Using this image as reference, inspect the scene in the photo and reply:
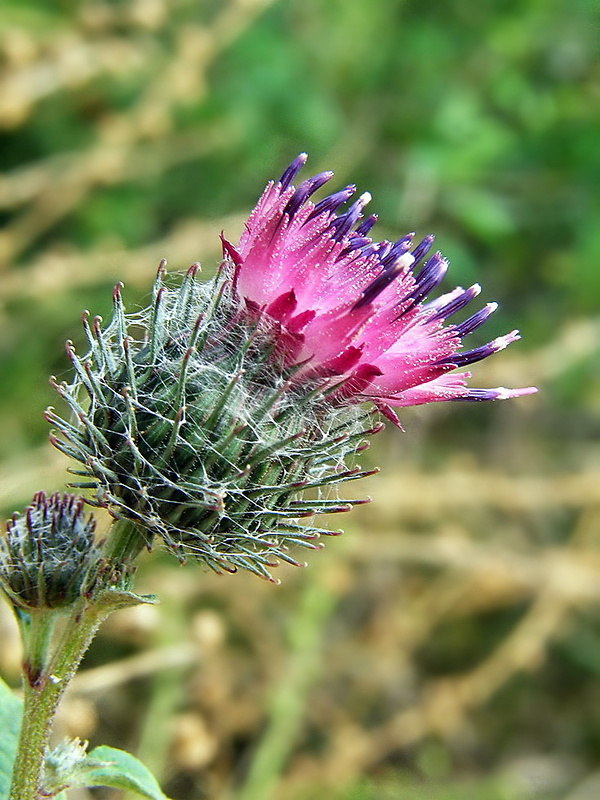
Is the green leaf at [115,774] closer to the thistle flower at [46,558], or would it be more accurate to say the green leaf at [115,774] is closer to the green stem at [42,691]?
the green stem at [42,691]

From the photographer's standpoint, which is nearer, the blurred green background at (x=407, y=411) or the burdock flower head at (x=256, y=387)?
the burdock flower head at (x=256, y=387)

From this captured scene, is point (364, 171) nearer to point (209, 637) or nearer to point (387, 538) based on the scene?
point (387, 538)

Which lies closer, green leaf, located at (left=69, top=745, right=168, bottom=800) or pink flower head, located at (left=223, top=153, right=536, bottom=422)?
green leaf, located at (left=69, top=745, right=168, bottom=800)

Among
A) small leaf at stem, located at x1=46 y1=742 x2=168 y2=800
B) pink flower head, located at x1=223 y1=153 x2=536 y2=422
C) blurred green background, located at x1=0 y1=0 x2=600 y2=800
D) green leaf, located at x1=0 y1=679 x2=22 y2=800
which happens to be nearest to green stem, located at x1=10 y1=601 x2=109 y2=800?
small leaf at stem, located at x1=46 y1=742 x2=168 y2=800

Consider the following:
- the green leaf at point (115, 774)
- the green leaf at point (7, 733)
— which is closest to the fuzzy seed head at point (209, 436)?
the green leaf at point (115, 774)

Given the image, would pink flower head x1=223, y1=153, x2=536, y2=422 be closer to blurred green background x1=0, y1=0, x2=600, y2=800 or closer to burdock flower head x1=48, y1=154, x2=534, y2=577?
burdock flower head x1=48, y1=154, x2=534, y2=577

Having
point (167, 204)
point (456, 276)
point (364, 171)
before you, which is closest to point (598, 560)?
point (456, 276)

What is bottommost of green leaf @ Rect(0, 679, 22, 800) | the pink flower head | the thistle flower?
green leaf @ Rect(0, 679, 22, 800)
